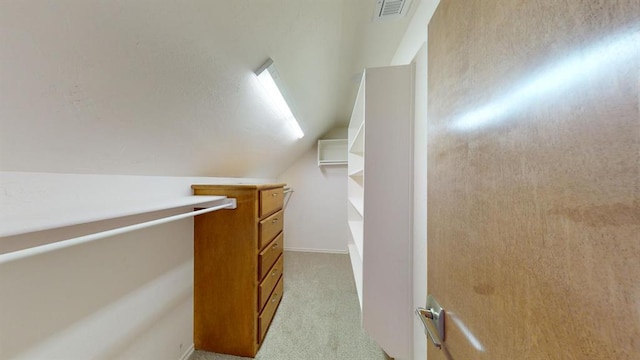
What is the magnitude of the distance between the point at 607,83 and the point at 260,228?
5.50ft

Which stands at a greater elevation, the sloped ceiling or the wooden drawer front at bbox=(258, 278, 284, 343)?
the sloped ceiling

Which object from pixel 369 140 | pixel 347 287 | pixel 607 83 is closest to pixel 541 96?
pixel 607 83

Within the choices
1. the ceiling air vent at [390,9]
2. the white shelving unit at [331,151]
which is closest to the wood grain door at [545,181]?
the ceiling air vent at [390,9]

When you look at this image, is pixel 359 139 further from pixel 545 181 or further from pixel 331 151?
pixel 331 151

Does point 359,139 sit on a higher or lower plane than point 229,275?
higher

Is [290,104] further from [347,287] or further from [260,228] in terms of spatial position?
[347,287]

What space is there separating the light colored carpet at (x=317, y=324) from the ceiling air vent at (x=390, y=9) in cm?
232

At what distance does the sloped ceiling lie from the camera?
560 millimetres

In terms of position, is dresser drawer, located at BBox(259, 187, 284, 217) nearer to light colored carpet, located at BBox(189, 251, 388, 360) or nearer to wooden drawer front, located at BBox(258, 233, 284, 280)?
wooden drawer front, located at BBox(258, 233, 284, 280)

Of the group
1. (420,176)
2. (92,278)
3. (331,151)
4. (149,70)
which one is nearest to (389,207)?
(420,176)

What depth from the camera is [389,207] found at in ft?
3.92

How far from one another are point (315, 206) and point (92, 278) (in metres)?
2.91

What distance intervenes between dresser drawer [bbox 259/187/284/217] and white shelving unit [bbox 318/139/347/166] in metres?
1.48

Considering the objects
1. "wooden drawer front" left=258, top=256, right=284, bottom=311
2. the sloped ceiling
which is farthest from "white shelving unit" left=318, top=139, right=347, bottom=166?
the sloped ceiling
